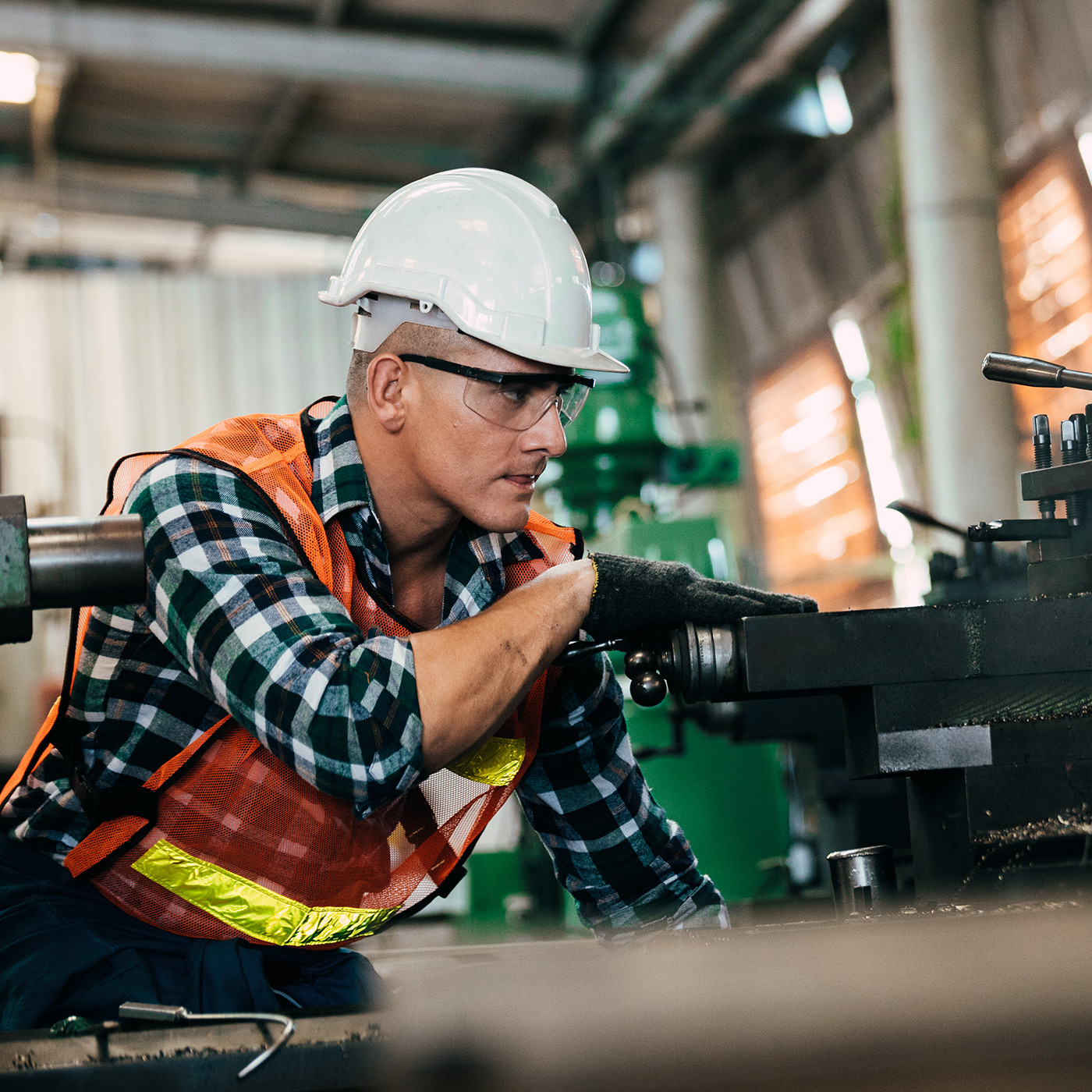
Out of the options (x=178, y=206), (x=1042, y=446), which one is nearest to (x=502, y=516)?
(x=1042, y=446)

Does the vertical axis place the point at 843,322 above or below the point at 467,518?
above

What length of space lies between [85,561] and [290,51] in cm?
505

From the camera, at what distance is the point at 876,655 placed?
1.00 m

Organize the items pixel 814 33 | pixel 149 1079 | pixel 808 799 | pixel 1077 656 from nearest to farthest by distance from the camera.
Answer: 1. pixel 149 1079
2. pixel 1077 656
3. pixel 808 799
4. pixel 814 33

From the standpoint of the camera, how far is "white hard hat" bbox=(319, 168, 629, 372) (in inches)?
46.6

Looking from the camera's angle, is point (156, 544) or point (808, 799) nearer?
point (156, 544)

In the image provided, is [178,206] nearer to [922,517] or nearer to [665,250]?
[665,250]

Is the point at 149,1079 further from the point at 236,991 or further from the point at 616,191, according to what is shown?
the point at 616,191

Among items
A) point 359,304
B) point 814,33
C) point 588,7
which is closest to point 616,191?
point 588,7

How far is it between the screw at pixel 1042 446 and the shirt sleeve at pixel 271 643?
63 centimetres

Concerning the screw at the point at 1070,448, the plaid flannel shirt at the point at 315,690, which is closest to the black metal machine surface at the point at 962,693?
the screw at the point at 1070,448

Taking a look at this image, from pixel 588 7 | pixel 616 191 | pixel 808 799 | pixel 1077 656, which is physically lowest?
pixel 808 799

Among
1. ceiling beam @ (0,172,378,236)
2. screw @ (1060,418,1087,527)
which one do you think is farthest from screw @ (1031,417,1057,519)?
ceiling beam @ (0,172,378,236)

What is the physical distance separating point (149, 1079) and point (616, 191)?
5860mm
